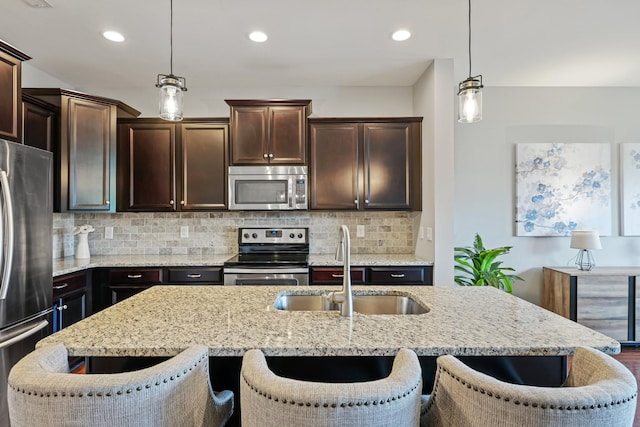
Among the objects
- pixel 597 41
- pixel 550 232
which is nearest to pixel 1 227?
pixel 597 41

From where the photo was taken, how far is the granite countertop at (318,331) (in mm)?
1078

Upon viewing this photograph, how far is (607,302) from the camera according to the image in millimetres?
3350

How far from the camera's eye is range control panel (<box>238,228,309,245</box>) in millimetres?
3667

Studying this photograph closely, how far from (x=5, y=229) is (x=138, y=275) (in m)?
1.29

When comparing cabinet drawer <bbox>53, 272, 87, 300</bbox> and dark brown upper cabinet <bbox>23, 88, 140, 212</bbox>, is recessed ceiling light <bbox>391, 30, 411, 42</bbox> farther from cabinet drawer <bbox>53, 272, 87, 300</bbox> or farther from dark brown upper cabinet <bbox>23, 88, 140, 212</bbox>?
cabinet drawer <bbox>53, 272, 87, 300</bbox>

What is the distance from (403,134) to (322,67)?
3.27 feet

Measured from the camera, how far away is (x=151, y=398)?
0.84m

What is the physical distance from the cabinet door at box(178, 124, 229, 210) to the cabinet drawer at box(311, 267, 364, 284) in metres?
1.12

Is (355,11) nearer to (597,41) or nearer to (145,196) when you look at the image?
(597,41)

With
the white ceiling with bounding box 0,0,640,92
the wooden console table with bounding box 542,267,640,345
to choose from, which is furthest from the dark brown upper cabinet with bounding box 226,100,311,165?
the wooden console table with bounding box 542,267,640,345

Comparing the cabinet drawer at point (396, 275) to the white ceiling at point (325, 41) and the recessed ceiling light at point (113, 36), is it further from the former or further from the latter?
the recessed ceiling light at point (113, 36)

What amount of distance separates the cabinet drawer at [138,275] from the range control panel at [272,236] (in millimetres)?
861

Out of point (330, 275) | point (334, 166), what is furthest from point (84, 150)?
point (330, 275)

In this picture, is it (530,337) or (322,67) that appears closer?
(530,337)
